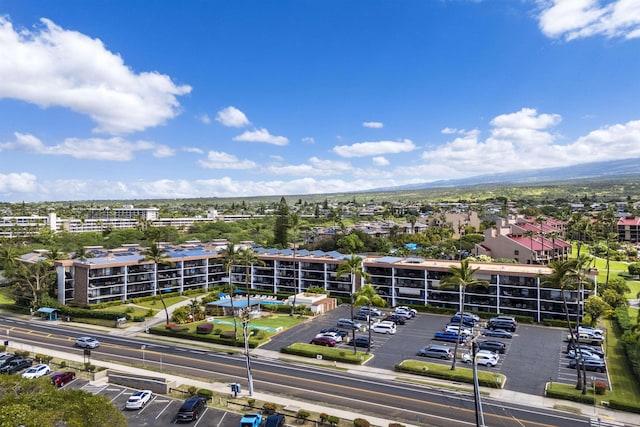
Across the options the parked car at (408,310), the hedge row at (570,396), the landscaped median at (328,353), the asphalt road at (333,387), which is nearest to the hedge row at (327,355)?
the landscaped median at (328,353)

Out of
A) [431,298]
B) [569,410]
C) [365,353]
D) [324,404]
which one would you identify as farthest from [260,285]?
[569,410]

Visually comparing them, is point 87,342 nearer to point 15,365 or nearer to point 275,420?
point 15,365

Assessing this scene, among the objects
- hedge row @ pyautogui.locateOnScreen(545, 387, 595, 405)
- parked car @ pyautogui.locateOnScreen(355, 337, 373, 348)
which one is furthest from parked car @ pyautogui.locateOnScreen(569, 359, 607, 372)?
parked car @ pyautogui.locateOnScreen(355, 337, 373, 348)

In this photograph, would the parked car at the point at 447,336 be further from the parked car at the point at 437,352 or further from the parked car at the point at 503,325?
the parked car at the point at 503,325

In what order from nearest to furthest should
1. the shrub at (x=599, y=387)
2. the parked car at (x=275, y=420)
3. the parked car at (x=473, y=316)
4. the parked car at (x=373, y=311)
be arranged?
1. the parked car at (x=275, y=420)
2. the shrub at (x=599, y=387)
3. the parked car at (x=473, y=316)
4. the parked car at (x=373, y=311)

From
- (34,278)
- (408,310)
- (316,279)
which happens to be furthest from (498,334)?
(34,278)

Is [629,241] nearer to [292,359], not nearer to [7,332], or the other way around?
[292,359]
